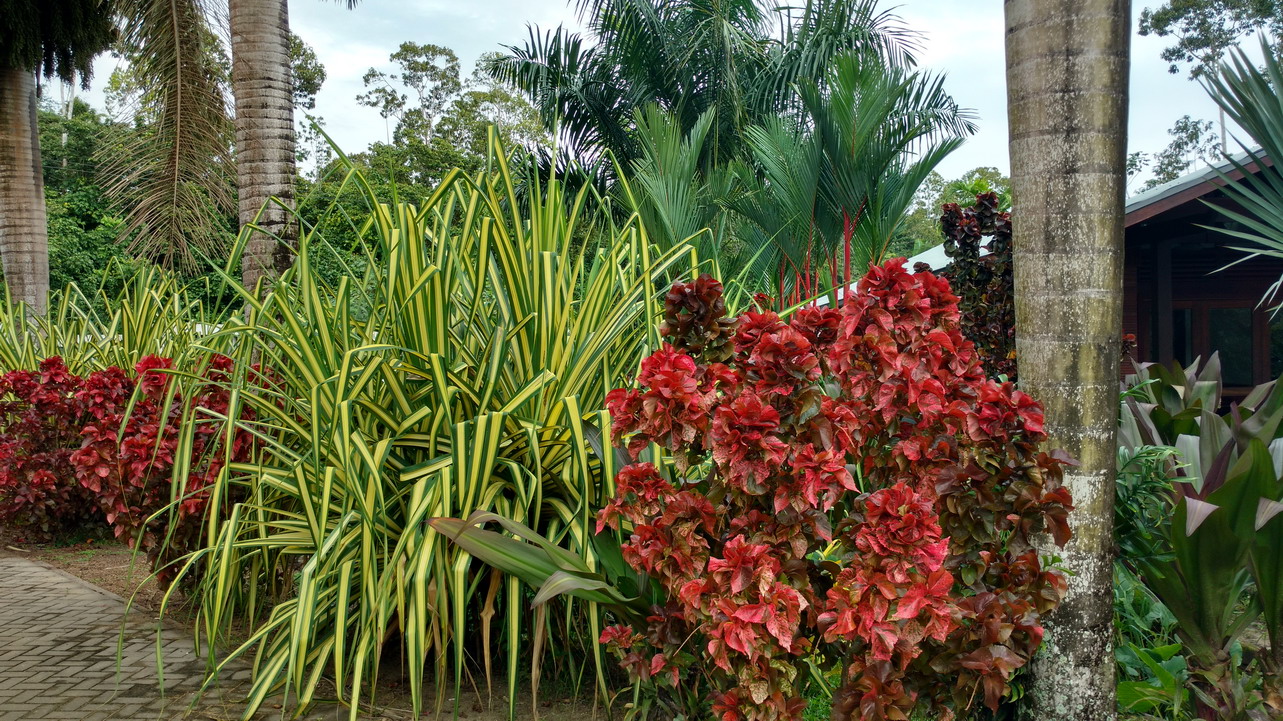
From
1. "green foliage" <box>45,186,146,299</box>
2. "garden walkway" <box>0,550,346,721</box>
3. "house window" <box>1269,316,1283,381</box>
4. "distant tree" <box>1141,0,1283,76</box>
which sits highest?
"distant tree" <box>1141,0,1283,76</box>

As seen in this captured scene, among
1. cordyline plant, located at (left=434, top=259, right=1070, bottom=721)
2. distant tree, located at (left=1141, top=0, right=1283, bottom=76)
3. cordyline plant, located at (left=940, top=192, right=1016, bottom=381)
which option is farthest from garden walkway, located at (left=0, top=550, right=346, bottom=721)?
distant tree, located at (left=1141, top=0, right=1283, bottom=76)

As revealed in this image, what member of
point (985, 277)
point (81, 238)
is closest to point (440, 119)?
point (81, 238)

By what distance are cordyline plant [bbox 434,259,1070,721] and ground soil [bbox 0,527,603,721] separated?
0.58m

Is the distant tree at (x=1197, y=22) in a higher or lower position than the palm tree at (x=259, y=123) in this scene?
higher

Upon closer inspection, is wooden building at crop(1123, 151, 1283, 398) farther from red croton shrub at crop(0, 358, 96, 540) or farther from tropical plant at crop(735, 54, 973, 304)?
red croton shrub at crop(0, 358, 96, 540)

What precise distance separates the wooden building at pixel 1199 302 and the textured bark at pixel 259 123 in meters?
9.32

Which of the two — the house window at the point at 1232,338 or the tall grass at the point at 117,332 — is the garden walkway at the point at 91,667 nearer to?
the tall grass at the point at 117,332

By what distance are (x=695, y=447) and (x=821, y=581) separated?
50 centimetres

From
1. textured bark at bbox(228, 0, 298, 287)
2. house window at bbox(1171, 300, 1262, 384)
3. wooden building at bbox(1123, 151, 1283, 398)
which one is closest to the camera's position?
Result: textured bark at bbox(228, 0, 298, 287)

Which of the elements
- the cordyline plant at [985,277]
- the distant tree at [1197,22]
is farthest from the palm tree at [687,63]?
the distant tree at [1197,22]

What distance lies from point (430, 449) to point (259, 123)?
11.3ft

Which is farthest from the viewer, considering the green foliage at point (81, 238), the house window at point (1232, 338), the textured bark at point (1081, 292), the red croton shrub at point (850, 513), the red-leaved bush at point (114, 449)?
the green foliage at point (81, 238)

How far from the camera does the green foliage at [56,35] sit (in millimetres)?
9836

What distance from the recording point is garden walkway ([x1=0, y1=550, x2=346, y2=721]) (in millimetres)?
2945
